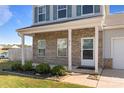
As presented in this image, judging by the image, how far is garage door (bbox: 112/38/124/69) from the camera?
38.2ft

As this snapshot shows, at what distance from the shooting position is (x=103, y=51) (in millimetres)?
12242

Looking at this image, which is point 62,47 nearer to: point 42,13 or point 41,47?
point 41,47

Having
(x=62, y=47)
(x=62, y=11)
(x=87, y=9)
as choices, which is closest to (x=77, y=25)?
(x=87, y=9)

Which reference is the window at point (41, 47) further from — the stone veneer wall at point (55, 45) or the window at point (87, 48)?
the window at point (87, 48)

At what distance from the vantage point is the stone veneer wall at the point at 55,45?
12.9m

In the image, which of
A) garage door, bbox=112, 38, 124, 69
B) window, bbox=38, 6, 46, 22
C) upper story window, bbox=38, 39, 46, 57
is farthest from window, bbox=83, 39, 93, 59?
window, bbox=38, 6, 46, 22

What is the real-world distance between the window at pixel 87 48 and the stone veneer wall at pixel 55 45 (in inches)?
17.8

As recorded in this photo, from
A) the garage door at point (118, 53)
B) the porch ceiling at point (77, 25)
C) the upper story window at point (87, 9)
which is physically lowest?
the garage door at point (118, 53)

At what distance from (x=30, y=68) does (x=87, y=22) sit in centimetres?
476

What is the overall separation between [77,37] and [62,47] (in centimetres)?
163

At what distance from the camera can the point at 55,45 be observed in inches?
566

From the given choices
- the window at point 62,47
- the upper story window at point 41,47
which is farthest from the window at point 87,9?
the upper story window at point 41,47
